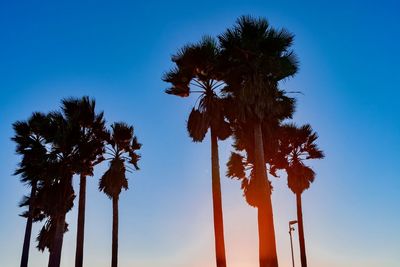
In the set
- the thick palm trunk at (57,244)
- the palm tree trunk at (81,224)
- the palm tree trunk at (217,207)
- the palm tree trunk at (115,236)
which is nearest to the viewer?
the palm tree trunk at (217,207)

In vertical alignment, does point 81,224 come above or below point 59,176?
below

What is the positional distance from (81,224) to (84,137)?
511cm

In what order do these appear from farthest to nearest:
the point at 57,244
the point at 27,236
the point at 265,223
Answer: the point at 27,236 → the point at 57,244 → the point at 265,223

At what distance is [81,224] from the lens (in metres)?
24.5

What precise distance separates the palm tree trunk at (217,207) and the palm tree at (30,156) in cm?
1015

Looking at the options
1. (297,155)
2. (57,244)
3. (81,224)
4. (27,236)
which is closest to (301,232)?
(297,155)

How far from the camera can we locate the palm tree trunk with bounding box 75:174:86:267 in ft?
78.0

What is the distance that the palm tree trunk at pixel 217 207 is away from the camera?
1933 centimetres

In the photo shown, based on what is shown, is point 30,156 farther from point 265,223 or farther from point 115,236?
point 265,223

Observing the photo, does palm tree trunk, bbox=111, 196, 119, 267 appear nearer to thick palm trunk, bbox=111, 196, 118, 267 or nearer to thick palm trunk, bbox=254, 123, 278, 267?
thick palm trunk, bbox=111, 196, 118, 267

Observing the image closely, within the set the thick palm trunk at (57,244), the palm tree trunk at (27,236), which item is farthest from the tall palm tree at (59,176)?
the palm tree trunk at (27,236)

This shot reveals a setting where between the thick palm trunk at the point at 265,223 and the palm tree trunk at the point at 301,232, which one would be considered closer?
the thick palm trunk at the point at 265,223

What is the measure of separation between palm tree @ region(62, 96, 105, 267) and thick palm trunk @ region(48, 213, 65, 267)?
1049mm

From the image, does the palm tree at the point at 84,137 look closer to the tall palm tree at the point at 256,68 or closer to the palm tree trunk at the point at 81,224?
the palm tree trunk at the point at 81,224
